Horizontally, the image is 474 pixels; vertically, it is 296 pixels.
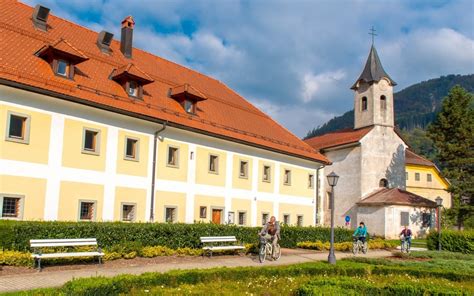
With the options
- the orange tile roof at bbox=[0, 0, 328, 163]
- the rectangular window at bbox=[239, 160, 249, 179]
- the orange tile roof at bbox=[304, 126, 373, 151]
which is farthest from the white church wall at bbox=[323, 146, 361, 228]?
the rectangular window at bbox=[239, 160, 249, 179]

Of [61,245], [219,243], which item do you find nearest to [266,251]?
[219,243]

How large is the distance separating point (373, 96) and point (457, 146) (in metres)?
10.8

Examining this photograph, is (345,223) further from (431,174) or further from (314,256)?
(314,256)

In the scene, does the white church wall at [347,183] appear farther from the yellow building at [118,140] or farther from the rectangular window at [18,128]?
the rectangular window at [18,128]

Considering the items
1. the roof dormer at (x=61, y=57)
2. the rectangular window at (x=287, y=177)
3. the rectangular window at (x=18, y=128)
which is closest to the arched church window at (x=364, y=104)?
the rectangular window at (x=287, y=177)

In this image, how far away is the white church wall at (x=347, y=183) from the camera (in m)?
46.8

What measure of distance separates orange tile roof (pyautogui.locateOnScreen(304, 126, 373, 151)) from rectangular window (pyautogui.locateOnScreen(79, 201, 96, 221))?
32748mm

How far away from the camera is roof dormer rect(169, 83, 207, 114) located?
2614cm

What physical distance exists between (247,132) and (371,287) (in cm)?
1954

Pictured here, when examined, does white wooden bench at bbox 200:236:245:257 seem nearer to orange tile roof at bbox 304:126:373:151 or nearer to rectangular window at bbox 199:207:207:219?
rectangular window at bbox 199:207:207:219

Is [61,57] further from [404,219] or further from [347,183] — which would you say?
[347,183]

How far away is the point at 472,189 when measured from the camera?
133ft

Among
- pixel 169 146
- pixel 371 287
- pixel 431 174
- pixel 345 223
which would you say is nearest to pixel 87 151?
pixel 169 146

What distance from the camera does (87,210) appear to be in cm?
2059
